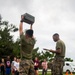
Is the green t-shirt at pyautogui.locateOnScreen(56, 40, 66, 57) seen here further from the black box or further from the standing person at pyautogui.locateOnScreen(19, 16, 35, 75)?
the black box

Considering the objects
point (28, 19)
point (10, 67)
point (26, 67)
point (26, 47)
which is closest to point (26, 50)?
point (26, 47)

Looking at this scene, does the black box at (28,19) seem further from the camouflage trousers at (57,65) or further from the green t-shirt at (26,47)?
the camouflage trousers at (57,65)

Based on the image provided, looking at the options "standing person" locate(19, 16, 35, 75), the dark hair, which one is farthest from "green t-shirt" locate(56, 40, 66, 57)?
the dark hair

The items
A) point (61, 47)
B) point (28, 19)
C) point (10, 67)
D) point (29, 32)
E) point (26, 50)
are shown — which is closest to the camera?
point (28, 19)

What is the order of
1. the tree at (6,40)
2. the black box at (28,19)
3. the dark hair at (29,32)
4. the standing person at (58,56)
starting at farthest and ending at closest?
1. the tree at (6,40)
2. the standing person at (58,56)
3. the dark hair at (29,32)
4. the black box at (28,19)

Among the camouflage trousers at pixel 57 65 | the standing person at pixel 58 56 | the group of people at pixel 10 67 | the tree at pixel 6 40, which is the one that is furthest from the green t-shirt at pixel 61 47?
the tree at pixel 6 40

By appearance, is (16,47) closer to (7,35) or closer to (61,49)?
(7,35)

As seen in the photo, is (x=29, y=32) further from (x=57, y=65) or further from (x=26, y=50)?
(x=57, y=65)

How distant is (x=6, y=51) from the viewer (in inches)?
2202

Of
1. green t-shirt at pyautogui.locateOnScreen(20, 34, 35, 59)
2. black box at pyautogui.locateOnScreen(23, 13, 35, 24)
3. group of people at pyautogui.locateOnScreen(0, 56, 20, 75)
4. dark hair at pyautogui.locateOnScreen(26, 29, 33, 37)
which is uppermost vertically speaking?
black box at pyautogui.locateOnScreen(23, 13, 35, 24)

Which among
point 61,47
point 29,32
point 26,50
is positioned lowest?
point 26,50

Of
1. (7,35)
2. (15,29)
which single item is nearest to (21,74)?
(7,35)

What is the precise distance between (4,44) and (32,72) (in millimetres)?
46022

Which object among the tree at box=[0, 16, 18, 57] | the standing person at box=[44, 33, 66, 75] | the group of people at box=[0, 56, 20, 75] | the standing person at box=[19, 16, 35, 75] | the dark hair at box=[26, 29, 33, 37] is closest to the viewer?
the dark hair at box=[26, 29, 33, 37]
